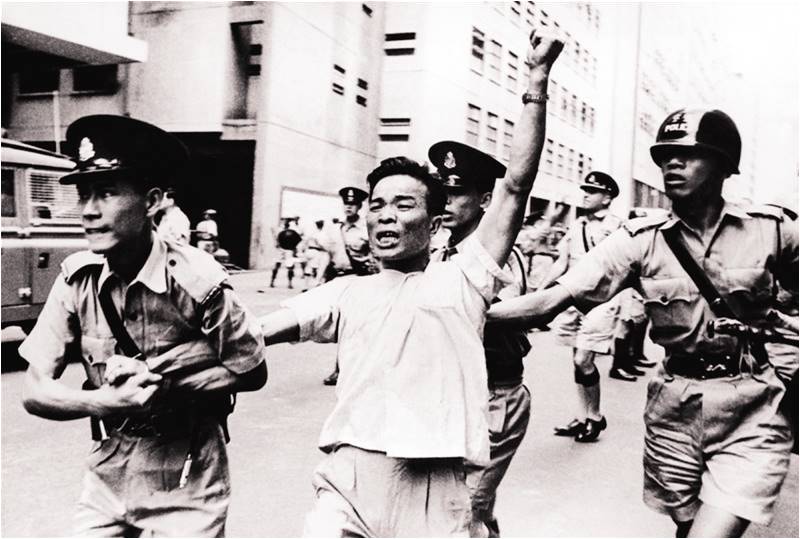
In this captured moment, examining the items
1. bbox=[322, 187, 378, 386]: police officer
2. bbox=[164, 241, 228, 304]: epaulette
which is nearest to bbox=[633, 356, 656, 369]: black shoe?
bbox=[322, 187, 378, 386]: police officer

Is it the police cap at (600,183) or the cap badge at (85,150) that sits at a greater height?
the police cap at (600,183)

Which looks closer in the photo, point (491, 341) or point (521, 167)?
point (521, 167)

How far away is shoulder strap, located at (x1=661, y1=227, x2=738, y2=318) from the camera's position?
2.49 m

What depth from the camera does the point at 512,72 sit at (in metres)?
3.59

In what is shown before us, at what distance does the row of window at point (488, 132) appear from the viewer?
3.66 meters

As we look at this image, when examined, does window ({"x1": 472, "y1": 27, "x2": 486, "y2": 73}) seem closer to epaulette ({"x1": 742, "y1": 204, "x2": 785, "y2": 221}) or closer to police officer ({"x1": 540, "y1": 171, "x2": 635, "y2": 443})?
police officer ({"x1": 540, "y1": 171, "x2": 635, "y2": 443})

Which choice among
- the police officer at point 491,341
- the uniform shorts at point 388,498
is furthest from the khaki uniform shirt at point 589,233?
the uniform shorts at point 388,498

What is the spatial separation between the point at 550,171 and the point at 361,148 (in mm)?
2661

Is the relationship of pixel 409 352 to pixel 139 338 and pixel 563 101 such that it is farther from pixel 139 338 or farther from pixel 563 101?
pixel 563 101

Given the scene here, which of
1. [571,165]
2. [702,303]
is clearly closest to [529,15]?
[702,303]

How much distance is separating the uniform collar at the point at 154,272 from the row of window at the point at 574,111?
186 cm

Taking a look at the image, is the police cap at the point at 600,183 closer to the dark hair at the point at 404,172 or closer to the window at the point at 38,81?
the dark hair at the point at 404,172

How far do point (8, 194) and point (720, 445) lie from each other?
687 centimetres

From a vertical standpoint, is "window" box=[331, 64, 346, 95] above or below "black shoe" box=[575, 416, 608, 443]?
above
